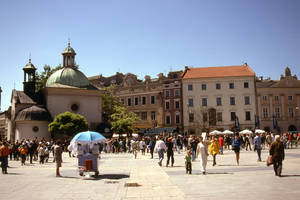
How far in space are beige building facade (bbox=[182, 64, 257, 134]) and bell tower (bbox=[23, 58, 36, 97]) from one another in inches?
1108

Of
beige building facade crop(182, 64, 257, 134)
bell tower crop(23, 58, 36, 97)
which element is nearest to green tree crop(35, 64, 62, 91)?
bell tower crop(23, 58, 36, 97)

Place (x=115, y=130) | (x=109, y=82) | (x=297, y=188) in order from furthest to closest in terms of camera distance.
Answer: (x=109, y=82) → (x=115, y=130) → (x=297, y=188)

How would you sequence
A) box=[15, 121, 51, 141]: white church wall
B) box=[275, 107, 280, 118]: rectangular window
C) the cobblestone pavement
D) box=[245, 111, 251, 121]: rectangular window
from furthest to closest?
box=[275, 107, 280, 118]: rectangular window → box=[245, 111, 251, 121]: rectangular window → box=[15, 121, 51, 141]: white church wall → the cobblestone pavement

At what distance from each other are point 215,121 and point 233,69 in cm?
1141

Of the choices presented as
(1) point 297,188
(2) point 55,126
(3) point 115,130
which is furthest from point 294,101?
(1) point 297,188

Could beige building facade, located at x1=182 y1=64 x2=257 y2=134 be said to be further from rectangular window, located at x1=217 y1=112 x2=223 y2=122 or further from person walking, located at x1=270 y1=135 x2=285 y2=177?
person walking, located at x1=270 y1=135 x2=285 y2=177

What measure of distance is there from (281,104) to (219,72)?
13.2 metres

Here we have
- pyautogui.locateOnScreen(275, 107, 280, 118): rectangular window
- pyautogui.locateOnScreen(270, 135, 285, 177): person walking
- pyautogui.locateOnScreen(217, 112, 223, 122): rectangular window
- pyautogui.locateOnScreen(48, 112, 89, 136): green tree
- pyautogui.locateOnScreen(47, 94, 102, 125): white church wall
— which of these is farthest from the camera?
pyautogui.locateOnScreen(275, 107, 280, 118): rectangular window

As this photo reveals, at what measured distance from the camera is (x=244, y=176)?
39.2 feet

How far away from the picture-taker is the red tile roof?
57.7m

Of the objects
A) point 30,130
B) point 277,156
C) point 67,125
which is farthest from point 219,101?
point 277,156

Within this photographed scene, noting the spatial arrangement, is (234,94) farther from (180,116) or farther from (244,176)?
(244,176)

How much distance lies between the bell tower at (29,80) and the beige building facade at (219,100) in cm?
2814

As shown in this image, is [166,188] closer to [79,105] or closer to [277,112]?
[79,105]
